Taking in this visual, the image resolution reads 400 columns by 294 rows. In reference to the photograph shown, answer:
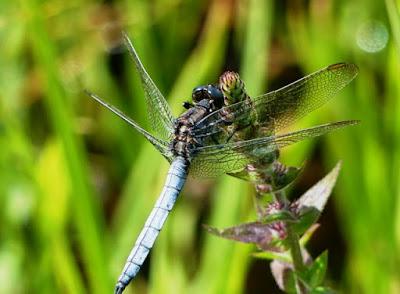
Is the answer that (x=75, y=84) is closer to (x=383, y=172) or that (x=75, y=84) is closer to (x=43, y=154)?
(x=43, y=154)

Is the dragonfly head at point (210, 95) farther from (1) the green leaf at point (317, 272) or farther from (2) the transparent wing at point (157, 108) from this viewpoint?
(1) the green leaf at point (317, 272)

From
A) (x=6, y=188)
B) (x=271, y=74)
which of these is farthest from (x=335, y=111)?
(x=6, y=188)

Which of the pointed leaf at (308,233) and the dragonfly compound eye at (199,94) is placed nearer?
the pointed leaf at (308,233)

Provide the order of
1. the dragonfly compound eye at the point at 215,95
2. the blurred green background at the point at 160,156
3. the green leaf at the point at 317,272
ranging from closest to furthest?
the green leaf at the point at 317,272
the dragonfly compound eye at the point at 215,95
the blurred green background at the point at 160,156

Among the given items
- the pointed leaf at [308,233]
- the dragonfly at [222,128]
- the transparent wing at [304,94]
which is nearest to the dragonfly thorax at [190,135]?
the dragonfly at [222,128]

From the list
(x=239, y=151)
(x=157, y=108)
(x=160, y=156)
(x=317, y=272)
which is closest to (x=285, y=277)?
(x=317, y=272)

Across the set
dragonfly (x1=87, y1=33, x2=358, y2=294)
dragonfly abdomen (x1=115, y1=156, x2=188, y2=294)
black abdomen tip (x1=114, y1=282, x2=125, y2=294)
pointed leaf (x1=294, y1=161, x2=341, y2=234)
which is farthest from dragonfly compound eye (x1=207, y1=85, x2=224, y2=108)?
black abdomen tip (x1=114, y1=282, x2=125, y2=294)
